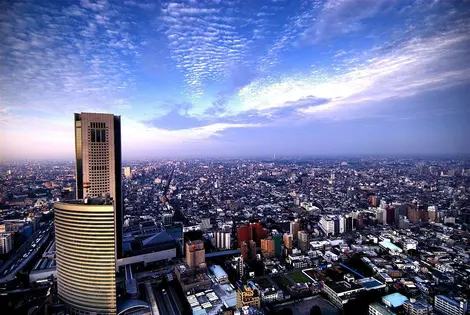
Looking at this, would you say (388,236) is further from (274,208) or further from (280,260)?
(274,208)

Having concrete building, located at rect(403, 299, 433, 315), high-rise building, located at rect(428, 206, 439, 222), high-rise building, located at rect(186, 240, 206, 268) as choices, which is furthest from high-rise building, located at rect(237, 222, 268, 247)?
high-rise building, located at rect(428, 206, 439, 222)

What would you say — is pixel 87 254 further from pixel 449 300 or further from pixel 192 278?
pixel 449 300

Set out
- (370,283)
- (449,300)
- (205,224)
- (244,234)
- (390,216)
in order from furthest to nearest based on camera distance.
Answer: (205,224) < (390,216) < (244,234) < (370,283) < (449,300)

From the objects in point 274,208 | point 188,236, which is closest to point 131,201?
point 188,236

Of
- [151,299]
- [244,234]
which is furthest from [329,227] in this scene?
[151,299]

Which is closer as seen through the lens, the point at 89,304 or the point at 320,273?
the point at 89,304

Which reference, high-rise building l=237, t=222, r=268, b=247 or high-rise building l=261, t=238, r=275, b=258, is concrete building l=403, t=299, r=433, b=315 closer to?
high-rise building l=261, t=238, r=275, b=258
